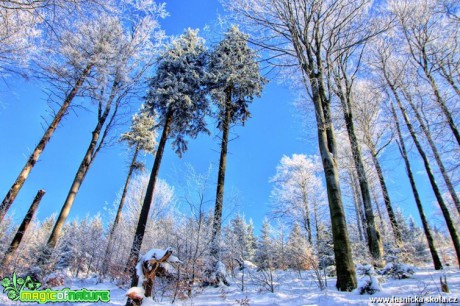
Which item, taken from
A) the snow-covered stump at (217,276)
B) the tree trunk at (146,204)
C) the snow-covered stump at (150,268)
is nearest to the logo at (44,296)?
the snow-covered stump at (150,268)

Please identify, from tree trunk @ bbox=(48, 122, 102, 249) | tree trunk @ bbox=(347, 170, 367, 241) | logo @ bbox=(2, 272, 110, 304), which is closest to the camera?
logo @ bbox=(2, 272, 110, 304)

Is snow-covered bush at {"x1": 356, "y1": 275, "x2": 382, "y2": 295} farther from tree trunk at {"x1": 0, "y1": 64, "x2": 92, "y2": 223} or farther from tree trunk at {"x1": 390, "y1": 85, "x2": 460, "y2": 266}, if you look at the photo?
tree trunk at {"x1": 0, "y1": 64, "x2": 92, "y2": 223}

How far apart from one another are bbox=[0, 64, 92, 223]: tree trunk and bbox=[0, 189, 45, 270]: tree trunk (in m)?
0.88

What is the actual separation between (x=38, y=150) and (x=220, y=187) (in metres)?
6.64

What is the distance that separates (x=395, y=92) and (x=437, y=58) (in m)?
1.98

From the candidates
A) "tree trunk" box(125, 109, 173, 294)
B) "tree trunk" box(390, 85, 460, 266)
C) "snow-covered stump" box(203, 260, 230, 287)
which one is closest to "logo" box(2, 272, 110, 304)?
"tree trunk" box(125, 109, 173, 294)

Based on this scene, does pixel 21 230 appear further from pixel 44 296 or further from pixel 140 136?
pixel 140 136

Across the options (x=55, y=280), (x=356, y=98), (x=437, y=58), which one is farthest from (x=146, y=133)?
(x=437, y=58)

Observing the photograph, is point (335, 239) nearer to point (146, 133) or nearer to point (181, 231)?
point (181, 231)

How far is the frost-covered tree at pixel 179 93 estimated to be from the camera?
11.8 metres

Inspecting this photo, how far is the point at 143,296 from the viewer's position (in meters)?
3.63

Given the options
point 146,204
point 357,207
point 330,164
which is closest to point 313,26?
point 330,164

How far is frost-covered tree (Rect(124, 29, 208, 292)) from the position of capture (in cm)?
1184

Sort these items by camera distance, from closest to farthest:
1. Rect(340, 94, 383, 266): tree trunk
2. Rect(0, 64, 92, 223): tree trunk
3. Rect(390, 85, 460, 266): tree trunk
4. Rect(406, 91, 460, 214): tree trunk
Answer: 1. Rect(0, 64, 92, 223): tree trunk
2. Rect(340, 94, 383, 266): tree trunk
3. Rect(390, 85, 460, 266): tree trunk
4. Rect(406, 91, 460, 214): tree trunk
